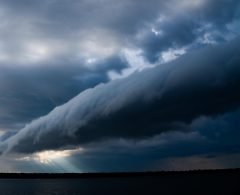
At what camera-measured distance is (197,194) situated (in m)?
160

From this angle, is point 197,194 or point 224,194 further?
point 197,194

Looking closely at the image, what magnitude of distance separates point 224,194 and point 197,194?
14955 mm

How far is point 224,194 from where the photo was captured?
486ft
